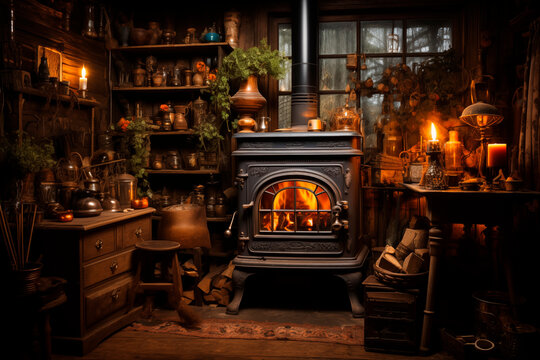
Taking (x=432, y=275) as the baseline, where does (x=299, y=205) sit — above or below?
above

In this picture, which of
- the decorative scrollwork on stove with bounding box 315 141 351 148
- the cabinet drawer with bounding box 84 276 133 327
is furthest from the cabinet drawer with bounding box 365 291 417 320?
the cabinet drawer with bounding box 84 276 133 327

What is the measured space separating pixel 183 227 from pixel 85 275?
994mm

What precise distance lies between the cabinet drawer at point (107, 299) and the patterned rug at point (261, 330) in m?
0.22

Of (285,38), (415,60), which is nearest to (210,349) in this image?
(285,38)

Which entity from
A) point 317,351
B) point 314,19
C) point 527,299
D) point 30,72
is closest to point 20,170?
point 30,72

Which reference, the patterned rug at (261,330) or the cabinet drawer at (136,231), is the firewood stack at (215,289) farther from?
the cabinet drawer at (136,231)

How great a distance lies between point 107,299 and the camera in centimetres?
301

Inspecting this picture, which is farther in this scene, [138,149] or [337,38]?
[337,38]

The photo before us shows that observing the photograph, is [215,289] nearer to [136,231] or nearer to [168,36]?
[136,231]

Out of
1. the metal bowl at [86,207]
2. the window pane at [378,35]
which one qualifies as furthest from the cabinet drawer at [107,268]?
the window pane at [378,35]

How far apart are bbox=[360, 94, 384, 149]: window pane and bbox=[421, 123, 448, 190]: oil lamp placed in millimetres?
1333

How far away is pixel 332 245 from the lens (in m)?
3.44

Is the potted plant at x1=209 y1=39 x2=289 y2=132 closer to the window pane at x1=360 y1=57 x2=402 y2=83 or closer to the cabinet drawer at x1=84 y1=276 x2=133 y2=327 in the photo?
the window pane at x1=360 y1=57 x2=402 y2=83

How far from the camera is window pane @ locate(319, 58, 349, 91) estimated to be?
4375 mm
